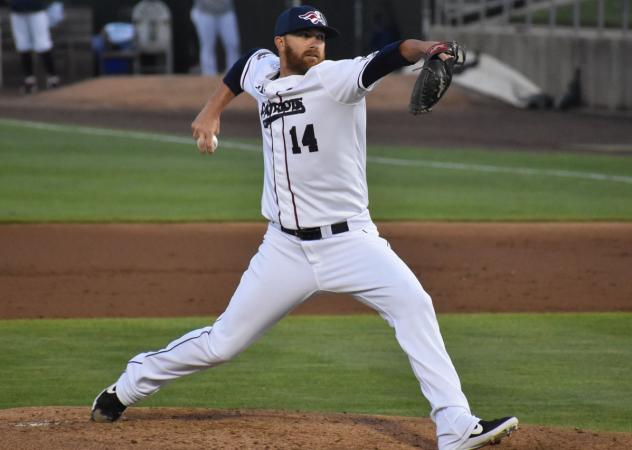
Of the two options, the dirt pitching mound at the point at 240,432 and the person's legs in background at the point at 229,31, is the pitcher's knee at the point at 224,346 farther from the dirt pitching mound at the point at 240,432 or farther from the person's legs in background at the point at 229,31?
the person's legs in background at the point at 229,31

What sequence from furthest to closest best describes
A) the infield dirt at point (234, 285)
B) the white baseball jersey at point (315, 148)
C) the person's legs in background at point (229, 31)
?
the person's legs in background at point (229, 31) → the infield dirt at point (234, 285) → the white baseball jersey at point (315, 148)

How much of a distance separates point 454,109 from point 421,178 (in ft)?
25.6

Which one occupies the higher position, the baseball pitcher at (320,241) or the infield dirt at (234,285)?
the baseball pitcher at (320,241)

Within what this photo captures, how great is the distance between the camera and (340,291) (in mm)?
5629

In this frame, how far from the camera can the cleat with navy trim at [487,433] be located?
5.37m

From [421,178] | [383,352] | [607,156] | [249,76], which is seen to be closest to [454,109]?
[607,156]

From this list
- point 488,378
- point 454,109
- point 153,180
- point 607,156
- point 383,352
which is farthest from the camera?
point 454,109

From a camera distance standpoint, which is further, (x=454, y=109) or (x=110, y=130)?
(x=454, y=109)

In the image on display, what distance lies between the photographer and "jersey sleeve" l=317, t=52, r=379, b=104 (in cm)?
538

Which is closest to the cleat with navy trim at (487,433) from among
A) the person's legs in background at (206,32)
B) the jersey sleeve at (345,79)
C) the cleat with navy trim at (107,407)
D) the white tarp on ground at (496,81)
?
the jersey sleeve at (345,79)

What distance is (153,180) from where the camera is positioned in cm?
1595

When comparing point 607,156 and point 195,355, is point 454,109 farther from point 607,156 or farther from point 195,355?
point 195,355

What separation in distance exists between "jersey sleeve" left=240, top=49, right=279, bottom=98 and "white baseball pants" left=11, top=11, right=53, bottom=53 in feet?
59.2

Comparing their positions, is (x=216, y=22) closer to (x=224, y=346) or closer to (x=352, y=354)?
(x=352, y=354)
